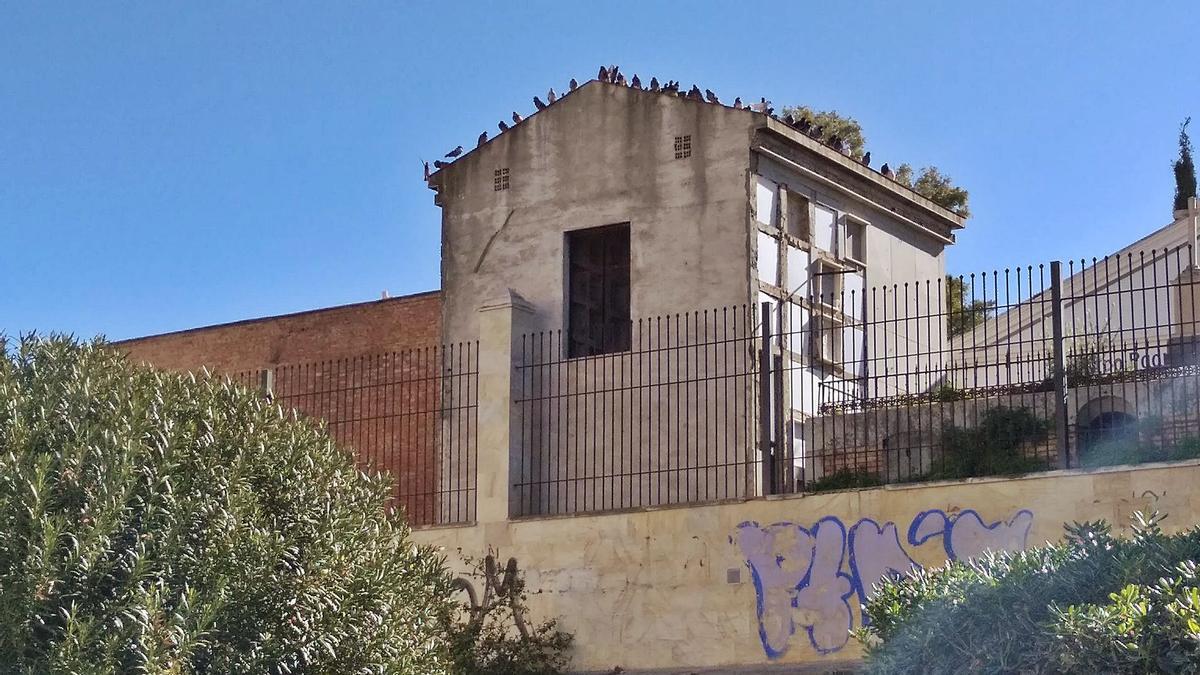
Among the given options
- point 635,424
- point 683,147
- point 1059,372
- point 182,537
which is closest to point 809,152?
point 683,147

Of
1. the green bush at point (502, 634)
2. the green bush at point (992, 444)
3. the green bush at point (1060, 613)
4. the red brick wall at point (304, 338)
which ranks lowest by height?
the green bush at point (502, 634)

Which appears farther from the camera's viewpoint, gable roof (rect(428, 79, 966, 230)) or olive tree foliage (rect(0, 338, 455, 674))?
gable roof (rect(428, 79, 966, 230))

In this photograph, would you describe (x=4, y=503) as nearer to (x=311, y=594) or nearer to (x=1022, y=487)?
(x=311, y=594)

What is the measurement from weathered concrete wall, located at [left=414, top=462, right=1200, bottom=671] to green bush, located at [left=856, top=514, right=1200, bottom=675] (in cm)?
440

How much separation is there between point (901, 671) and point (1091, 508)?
5558mm

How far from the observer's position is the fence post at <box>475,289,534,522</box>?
17.7m

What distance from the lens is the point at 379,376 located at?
2167cm

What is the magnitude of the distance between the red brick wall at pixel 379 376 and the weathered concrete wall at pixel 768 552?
2039mm

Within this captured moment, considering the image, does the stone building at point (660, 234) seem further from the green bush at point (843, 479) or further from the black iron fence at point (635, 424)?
the green bush at point (843, 479)

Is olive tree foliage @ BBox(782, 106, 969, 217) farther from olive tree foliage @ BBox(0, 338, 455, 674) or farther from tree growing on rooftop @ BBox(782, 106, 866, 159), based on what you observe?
olive tree foliage @ BBox(0, 338, 455, 674)

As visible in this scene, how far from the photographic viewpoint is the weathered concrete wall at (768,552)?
1482 centimetres

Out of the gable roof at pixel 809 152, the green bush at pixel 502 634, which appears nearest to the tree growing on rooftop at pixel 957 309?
the gable roof at pixel 809 152

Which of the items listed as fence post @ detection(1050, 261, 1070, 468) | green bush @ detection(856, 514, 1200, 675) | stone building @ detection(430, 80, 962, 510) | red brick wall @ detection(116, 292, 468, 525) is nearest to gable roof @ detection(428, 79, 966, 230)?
stone building @ detection(430, 80, 962, 510)

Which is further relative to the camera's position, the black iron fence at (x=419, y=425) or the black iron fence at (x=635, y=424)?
the black iron fence at (x=419, y=425)
